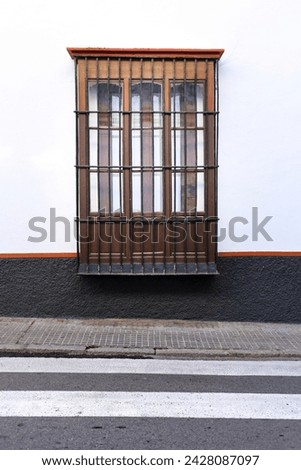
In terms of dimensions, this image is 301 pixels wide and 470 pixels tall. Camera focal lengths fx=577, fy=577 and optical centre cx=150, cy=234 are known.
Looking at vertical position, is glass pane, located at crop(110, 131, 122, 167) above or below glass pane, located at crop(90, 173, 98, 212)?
above

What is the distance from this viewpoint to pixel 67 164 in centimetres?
806

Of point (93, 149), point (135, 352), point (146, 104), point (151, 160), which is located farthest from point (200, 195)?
point (135, 352)

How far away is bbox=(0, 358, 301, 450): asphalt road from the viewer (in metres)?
4.35

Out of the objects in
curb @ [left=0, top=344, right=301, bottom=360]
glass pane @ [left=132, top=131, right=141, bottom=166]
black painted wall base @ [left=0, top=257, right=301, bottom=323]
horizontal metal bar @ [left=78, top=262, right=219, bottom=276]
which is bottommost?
curb @ [left=0, top=344, right=301, bottom=360]

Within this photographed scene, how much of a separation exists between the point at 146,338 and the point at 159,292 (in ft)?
3.64

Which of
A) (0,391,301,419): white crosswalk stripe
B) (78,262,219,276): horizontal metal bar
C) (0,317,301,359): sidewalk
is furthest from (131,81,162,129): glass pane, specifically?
(0,391,301,419): white crosswalk stripe

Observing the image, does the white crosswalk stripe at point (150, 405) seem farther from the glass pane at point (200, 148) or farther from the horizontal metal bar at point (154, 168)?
the glass pane at point (200, 148)

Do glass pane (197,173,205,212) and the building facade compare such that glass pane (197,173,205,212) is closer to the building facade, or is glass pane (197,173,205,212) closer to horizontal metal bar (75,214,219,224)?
the building facade

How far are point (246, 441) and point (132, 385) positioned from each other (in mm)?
1576

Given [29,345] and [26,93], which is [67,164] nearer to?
[26,93]

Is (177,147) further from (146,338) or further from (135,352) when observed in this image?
(135,352)

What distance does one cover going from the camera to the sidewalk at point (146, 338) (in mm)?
6723

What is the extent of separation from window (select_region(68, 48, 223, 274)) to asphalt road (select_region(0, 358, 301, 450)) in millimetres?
2003
